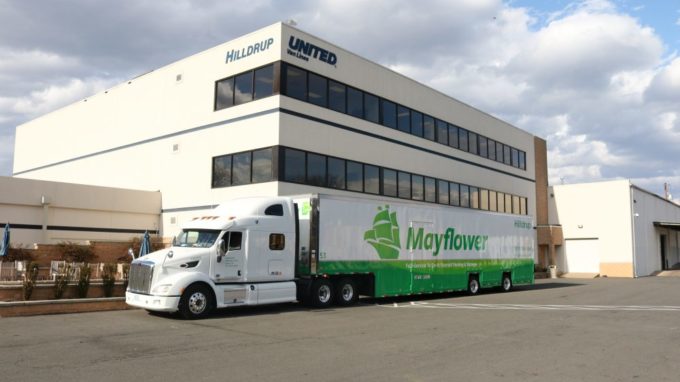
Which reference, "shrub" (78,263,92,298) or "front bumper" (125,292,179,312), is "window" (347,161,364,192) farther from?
"front bumper" (125,292,179,312)

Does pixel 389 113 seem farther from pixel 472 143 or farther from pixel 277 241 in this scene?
pixel 277 241

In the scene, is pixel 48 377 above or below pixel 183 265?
below

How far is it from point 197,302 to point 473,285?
1340cm

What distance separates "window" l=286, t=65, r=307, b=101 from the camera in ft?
76.8

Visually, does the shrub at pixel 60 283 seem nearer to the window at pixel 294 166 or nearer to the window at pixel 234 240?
the window at pixel 234 240

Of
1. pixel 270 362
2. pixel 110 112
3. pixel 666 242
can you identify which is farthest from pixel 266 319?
pixel 666 242

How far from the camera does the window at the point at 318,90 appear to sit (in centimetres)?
2447

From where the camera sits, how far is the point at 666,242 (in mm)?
55969

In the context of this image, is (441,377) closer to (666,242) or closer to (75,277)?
(75,277)

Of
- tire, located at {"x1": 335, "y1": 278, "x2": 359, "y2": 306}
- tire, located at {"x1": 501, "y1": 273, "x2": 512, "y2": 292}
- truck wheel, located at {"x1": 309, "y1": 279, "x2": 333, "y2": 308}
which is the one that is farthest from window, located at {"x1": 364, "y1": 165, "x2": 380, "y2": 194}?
truck wheel, located at {"x1": 309, "y1": 279, "x2": 333, "y2": 308}

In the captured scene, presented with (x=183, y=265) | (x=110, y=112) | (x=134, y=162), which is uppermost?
(x=110, y=112)

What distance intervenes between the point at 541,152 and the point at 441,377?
43701 mm

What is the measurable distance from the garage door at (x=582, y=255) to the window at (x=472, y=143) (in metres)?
16.0

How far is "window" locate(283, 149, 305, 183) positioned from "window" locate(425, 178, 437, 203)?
10075mm
